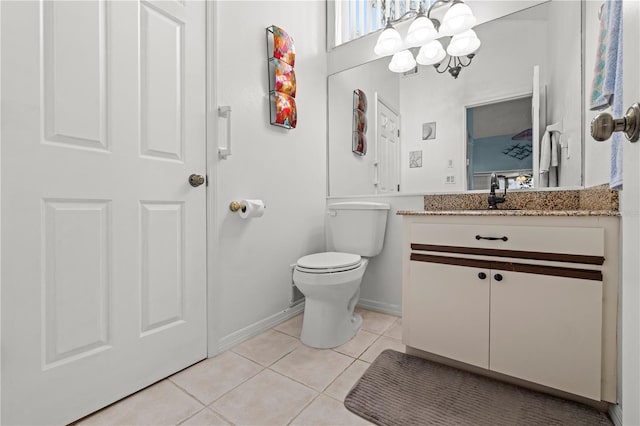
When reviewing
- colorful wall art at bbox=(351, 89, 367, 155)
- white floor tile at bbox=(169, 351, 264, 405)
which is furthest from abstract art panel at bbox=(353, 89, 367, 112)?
white floor tile at bbox=(169, 351, 264, 405)

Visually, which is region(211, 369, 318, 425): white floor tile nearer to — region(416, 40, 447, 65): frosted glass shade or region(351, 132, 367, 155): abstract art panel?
region(351, 132, 367, 155): abstract art panel

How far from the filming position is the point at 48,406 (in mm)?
984

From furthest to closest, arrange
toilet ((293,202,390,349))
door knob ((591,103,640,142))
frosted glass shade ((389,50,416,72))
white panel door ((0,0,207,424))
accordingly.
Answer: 1. frosted glass shade ((389,50,416,72))
2. toilet ((293,202,390,349))
3. white panel door ((0,0,207,424))
4. door knob ((591,103,640,142))

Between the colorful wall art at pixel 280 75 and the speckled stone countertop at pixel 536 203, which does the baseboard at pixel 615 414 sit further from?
the colorful wall art at pixel 280 75

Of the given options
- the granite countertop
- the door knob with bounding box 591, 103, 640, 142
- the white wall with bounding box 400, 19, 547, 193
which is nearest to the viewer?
the door knob with bounding box 591, 103, 640, 142

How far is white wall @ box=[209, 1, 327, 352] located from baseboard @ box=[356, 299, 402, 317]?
1.87ft

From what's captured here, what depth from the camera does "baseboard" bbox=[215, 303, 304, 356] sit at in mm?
1561

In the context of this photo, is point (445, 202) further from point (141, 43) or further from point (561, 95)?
point (141, 43)

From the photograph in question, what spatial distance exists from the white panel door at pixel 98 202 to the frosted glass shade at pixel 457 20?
141 centimetres

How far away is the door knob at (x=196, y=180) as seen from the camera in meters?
1.39

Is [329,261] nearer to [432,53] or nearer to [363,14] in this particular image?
[432,53]

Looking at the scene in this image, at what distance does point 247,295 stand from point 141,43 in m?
1.34

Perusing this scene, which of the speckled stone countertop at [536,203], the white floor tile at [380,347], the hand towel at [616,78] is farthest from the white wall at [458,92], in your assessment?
the white floor tile at [380,347]

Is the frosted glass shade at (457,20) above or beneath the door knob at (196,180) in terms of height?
above
